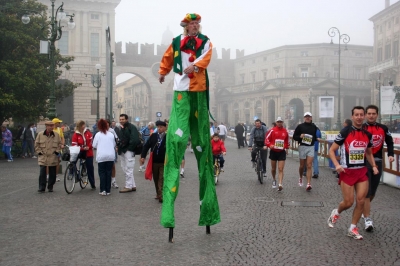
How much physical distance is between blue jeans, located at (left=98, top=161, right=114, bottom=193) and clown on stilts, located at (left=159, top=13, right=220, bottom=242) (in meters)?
5.17

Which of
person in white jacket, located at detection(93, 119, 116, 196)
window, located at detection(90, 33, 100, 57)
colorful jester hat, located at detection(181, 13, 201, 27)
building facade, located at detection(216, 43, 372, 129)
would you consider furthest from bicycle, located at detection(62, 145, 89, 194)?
building facade, located at detection(216, 43, 372, 129)

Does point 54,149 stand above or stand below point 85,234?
above

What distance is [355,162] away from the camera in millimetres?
6918

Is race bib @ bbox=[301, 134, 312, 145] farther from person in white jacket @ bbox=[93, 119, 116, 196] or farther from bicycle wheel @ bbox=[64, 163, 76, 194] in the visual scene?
bicycle wheel @ bbox=[64, 163, 76, 194]

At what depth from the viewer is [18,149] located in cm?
2620

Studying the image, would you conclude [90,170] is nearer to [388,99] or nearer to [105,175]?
[105,175]

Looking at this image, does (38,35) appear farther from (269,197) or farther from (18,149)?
(269,197)

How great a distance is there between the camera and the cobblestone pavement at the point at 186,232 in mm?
5691

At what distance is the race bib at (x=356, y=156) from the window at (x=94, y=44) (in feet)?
179

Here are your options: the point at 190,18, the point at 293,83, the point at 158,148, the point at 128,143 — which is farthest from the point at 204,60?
the point at 293,83

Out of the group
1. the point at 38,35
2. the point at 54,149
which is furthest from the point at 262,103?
the point at 54,149

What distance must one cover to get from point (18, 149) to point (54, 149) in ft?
49.8

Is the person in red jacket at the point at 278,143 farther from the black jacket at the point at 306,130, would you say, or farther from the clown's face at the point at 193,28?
the clown's face at the point at 193,28

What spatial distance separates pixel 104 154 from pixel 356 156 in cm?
638
